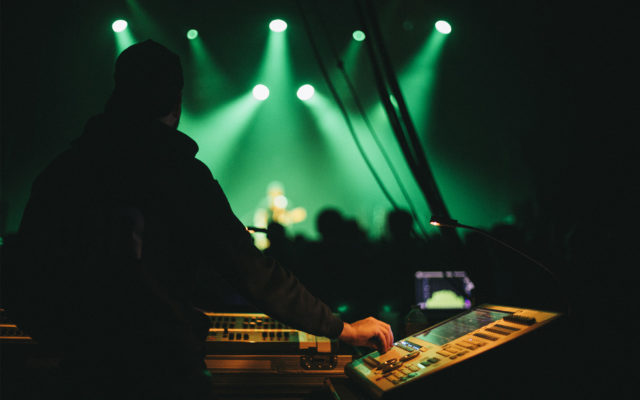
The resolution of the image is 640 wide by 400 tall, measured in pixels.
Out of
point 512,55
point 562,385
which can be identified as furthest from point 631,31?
point 562,385

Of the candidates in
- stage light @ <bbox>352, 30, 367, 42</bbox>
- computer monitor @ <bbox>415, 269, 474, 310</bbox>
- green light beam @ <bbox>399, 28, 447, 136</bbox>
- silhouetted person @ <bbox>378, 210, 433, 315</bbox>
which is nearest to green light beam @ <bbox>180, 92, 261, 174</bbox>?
stage light @ <bbox>352, 30, 367, 42</bbox>

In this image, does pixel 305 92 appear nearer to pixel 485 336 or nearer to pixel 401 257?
pixel 401 257

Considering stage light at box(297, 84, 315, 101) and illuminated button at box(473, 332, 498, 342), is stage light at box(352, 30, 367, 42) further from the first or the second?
illuminated button at box(473, 332, 498, 342)

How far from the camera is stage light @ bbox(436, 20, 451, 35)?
10.3 ft

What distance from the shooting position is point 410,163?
2.91 m

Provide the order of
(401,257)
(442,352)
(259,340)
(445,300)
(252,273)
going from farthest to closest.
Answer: (401,257), (445,300), (259,340), (442,352), (252,273)

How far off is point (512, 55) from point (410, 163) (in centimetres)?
143

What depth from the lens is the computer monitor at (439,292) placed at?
2424mm

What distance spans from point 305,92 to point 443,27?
1.30m

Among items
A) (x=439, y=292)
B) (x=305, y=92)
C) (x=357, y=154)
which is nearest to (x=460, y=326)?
(x=439, y=292)

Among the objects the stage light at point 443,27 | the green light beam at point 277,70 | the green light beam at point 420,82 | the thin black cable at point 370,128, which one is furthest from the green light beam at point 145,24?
the stage light at point 443,27

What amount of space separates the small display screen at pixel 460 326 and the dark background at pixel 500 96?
1.20 metres

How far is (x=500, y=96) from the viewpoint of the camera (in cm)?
328

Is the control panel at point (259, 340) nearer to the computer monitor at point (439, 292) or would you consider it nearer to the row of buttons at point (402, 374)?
the row of buttons at point (402, 374)
